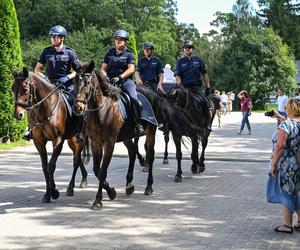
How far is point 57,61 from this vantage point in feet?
31.3

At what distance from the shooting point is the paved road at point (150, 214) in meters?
6.50

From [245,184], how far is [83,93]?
471 centimetres

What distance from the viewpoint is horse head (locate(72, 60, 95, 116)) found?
797 centimetres

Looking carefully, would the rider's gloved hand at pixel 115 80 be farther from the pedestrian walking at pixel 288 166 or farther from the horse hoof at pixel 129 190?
the pedestrian walking at pixel 288 166

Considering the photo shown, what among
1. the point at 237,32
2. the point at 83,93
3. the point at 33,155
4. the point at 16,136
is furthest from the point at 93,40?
the point at 83,93

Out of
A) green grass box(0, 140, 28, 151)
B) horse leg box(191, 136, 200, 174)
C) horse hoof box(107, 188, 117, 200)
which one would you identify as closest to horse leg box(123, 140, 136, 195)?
horse hoof box(107, 188, 117, 200)

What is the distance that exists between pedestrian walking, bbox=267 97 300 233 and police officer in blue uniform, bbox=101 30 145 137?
128 inches

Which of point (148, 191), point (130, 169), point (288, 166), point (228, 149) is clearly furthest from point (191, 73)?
point (228, 149)

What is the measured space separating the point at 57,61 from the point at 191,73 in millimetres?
4072

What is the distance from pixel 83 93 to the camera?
8055mm

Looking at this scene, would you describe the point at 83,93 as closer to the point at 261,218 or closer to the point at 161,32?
the point at 261,218

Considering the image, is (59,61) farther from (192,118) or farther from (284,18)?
(284,18)

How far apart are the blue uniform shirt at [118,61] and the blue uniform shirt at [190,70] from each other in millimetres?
3274

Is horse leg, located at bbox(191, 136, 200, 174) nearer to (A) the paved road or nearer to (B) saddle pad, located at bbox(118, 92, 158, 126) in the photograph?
(A) the paved road
